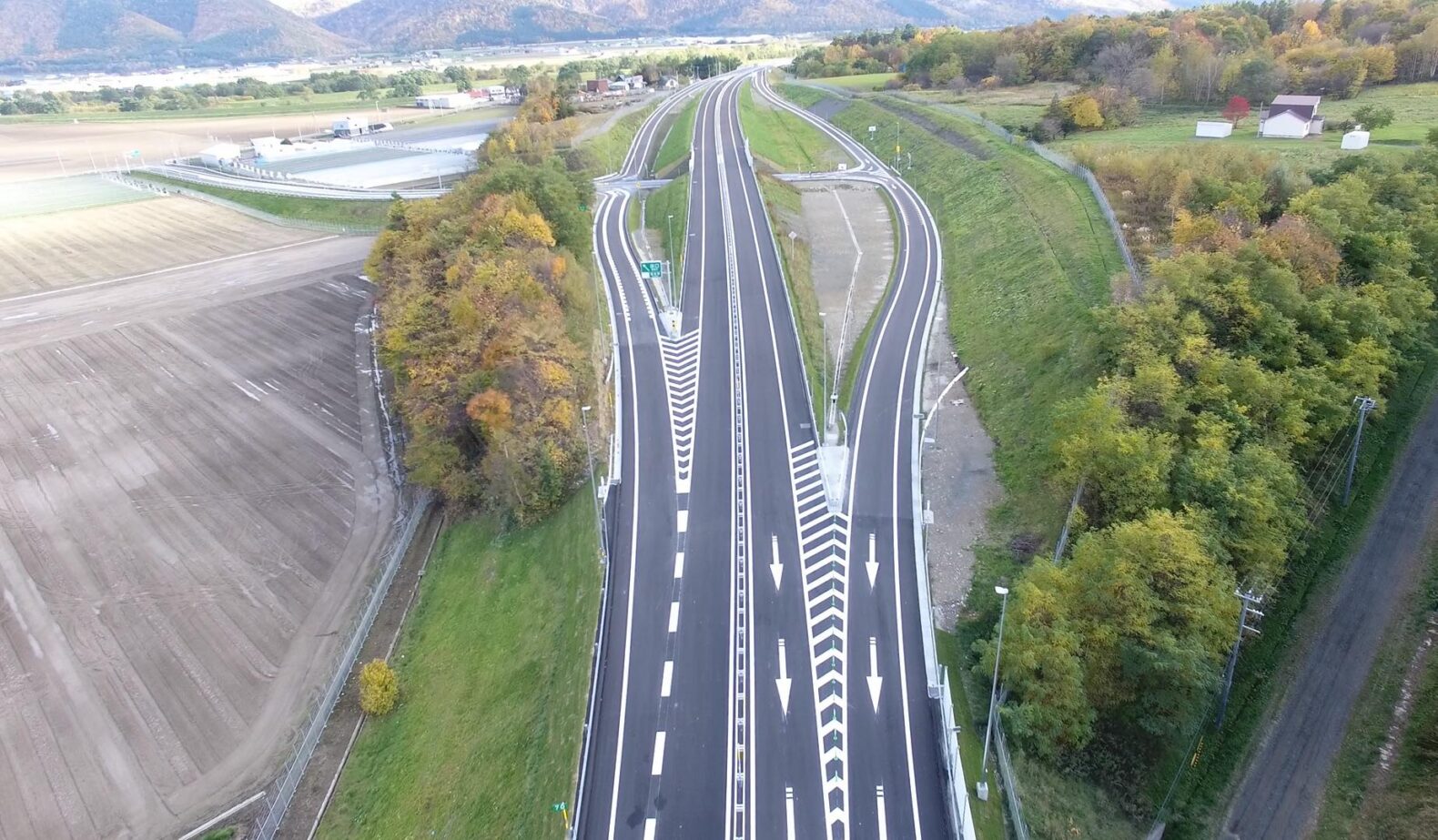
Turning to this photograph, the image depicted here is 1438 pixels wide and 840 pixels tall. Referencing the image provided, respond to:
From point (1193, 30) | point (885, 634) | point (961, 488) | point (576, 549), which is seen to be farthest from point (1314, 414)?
point (1193, 30)

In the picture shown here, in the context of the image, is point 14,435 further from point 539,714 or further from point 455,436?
point 539,714

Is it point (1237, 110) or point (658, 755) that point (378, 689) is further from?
point (1237, 110)

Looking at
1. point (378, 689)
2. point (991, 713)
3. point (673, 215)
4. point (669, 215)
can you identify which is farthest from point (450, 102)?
point (991, 713)

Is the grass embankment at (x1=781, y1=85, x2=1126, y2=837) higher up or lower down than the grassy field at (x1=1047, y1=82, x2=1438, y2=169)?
lower down

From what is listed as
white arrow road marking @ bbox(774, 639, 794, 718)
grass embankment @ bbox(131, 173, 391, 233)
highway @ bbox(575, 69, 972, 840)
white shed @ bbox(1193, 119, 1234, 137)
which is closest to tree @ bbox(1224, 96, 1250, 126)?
white shed @ bbox(1193, 119, 1234, 137)

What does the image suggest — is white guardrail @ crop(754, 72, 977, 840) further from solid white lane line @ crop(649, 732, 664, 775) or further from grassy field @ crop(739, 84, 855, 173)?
grassy field @ crop(739, 84, 855, 173)

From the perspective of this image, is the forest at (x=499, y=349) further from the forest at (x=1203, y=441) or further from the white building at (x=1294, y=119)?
the white building at (x=1294, y=119)

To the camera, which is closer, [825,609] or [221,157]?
[825,609]
